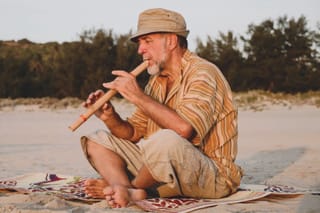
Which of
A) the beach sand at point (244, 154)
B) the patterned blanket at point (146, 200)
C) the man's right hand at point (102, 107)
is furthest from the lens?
the man's right hand at point (102, 107)

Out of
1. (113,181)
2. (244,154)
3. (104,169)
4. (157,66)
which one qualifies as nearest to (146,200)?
(113,181)

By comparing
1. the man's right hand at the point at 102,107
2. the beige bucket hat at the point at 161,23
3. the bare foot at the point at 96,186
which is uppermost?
the beige bucket hat at the point at 161,23

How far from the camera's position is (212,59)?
705 inches

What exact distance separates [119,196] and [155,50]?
826mm

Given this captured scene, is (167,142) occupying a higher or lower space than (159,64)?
lower

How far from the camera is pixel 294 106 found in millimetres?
12836

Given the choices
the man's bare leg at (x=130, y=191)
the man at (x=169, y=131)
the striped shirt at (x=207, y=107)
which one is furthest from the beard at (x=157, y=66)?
the man's bare leg at (x=130, y=191)

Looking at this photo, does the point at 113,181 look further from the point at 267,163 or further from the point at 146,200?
the point at 267,163

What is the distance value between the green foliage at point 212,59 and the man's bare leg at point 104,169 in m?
11.2

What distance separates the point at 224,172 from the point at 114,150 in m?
0.65

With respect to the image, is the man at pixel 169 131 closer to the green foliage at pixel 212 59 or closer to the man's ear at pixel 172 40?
the man's ear at pixel 172 40

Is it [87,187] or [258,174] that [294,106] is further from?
[87,187]

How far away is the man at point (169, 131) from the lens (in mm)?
2816

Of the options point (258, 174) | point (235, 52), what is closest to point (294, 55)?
point (235, 52)
